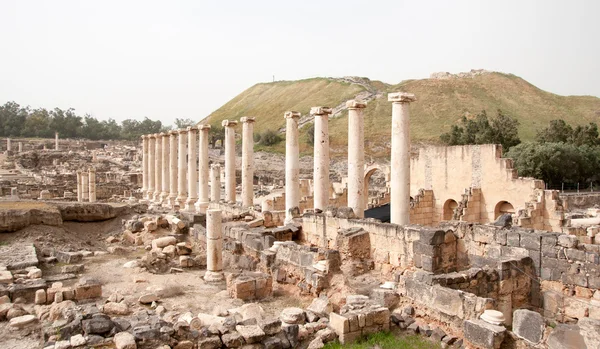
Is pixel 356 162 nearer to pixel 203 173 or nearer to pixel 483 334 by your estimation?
pixel 483 334

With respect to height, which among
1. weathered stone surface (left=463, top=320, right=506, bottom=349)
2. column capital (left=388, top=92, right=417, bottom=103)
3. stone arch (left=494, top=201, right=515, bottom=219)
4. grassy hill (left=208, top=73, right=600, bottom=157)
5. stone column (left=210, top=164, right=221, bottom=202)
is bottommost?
weathered stone surface (left=463, top=320, right=506, bottom=349)

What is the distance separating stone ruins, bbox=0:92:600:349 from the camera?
26.2ft

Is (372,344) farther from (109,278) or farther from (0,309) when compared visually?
(109,278)

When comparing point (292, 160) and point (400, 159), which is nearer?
point (400, 159)

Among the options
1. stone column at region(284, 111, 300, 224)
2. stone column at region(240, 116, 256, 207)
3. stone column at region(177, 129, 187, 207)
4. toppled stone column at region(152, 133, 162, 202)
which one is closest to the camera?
stone column at region(284, 111, 300, 224)

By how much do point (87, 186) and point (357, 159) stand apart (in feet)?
87.6

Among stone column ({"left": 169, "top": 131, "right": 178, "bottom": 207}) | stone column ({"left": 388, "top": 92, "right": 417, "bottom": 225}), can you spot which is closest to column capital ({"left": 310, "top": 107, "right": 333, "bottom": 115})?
stone column ({"left": 388, "top": 92, "right": 417, "bottom": 225})

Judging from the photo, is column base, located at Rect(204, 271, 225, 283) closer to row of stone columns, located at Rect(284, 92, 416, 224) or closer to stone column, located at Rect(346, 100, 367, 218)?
row of stone columns, located at Rect(284, 92, 416, 224)

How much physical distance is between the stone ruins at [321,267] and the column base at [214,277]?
66 millimetres

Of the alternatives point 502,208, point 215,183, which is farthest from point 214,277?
point 502,208

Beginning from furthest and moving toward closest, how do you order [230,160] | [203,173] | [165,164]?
[165,164] < [203,173] < [230,160]

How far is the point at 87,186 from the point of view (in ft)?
116

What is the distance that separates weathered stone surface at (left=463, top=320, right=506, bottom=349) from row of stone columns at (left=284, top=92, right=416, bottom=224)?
6.66 m

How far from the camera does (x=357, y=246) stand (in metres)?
13.2
